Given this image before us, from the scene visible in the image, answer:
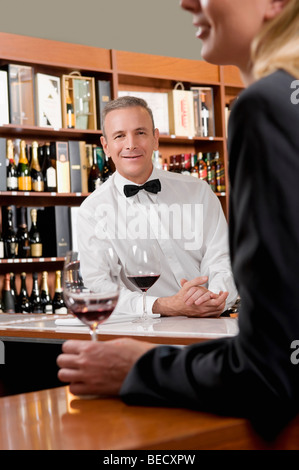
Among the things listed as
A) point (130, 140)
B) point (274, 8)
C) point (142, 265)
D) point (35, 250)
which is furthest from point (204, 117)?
point (274, 8)

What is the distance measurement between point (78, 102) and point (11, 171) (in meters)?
0.74

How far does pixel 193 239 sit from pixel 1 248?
188cm

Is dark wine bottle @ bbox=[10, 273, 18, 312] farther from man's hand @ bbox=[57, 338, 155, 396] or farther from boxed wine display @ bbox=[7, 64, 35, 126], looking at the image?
man's hand @ bbox=[57, 338, 155, 396]

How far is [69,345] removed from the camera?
90 cm

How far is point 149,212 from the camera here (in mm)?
3004

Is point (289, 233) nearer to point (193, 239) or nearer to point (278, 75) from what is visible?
point (278, 75)

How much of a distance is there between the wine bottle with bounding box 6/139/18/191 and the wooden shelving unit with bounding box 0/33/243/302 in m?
0.10

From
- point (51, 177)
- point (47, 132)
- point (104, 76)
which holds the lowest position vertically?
point (51, 177)

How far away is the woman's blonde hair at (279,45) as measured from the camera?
829 millimetres

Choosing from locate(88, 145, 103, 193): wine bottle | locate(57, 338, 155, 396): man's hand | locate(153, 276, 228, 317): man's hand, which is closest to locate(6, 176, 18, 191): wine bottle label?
locate(88, 145, 103, 193): wine bottle

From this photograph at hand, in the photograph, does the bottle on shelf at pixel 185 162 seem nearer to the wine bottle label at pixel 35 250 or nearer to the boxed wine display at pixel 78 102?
the boxed wine display at pixel 78 102

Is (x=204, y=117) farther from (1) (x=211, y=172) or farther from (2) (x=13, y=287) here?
(2) (x=13, y=287)

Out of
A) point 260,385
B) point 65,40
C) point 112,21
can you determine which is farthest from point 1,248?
point 260,385

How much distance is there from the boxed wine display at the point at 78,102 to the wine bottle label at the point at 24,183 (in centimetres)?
51
